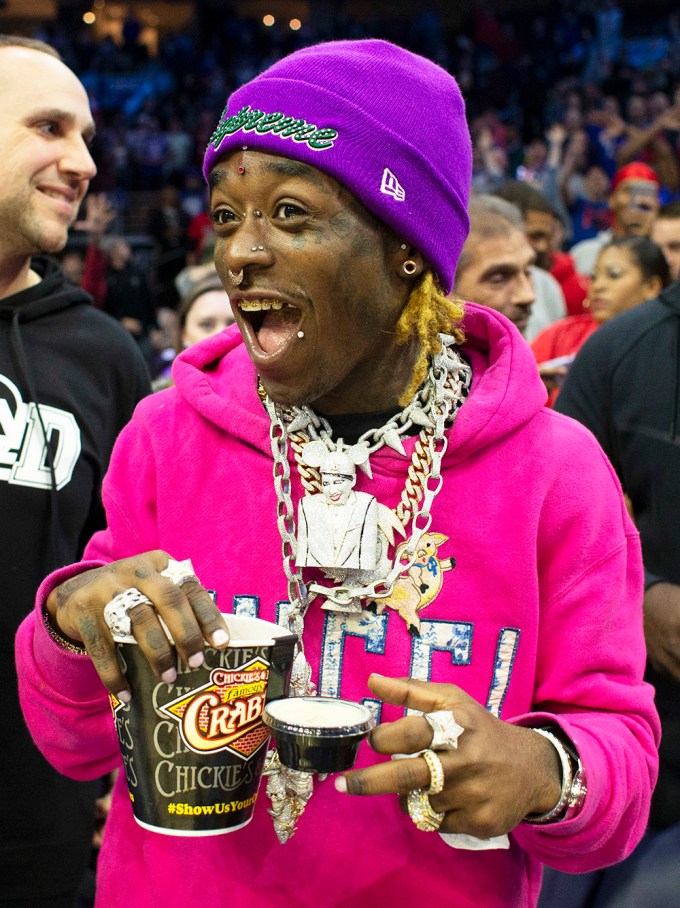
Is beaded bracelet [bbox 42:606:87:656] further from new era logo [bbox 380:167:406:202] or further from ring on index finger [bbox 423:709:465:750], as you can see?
new era logo [bbox 380:167:406:202]

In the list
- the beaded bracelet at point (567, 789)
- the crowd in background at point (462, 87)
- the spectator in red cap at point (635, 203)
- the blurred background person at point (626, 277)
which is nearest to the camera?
the beaded bracelet at point (567, 789)

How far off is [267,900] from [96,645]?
481 mm

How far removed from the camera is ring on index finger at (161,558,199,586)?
4.08 ft

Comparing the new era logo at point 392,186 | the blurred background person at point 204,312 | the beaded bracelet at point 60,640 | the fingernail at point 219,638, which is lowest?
the blurred background person at point 204,312

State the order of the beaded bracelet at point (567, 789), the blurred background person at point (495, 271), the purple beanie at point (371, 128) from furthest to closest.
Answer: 1. the blurred background person at point (495, 271)
2. the purple beanie at point (371, 128)
3. the beaded bracelet at point (567, 789)

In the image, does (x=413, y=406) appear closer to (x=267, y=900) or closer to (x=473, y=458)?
(x=473, y=458)

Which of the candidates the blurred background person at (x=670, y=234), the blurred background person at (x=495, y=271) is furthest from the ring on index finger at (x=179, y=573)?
the blurred background person at (x=670, y=234)

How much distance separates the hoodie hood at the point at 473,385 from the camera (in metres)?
1.54

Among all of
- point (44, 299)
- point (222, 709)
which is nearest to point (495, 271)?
point (44, 299)

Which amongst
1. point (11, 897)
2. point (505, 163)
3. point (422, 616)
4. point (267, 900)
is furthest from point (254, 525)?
point (505, 163)

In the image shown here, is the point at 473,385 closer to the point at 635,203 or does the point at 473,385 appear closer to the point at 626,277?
the point at 626,277

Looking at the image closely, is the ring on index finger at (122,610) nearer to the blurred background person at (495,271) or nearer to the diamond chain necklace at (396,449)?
the diamond chain necklace at (396,449)

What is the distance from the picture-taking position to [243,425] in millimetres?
1573

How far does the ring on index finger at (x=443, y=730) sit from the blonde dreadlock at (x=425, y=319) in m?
0.53
